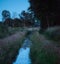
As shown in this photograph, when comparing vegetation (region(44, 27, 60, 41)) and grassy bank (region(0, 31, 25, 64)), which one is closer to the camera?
grassy bank (region(0, 31, 25, 64))

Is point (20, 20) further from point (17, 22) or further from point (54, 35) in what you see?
point (54, 35)

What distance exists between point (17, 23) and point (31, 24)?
5003mm

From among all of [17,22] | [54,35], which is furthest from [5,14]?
[54,35]

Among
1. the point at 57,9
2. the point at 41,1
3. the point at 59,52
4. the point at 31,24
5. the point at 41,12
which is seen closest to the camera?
the point at 59,52

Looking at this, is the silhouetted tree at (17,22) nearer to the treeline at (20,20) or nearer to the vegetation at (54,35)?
the treeline at (20,20)

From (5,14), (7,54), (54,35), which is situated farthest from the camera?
(5,14)

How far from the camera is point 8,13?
81.5m

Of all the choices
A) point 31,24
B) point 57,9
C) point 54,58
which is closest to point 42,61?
point 54,58

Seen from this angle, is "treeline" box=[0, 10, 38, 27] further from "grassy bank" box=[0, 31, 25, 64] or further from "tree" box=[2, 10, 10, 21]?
"grassy bank" box=[0, 31, 25, 64]

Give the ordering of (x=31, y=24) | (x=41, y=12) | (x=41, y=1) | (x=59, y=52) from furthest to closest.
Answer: (x=31, y=24)
(x=41, y=12)
(x=41, y=1)
(x=59, y=52)

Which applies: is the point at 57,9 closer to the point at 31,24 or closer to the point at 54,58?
the point at 54,58

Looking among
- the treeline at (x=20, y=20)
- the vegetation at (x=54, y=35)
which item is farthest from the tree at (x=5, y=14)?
the vegetation at (x=54, y=35)

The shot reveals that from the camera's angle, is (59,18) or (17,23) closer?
(59,18)

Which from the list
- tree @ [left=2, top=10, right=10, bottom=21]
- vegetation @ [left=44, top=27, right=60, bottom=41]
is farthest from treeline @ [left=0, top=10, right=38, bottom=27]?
vegetation @ [left=44, top=27, right=60, bottom=41]
